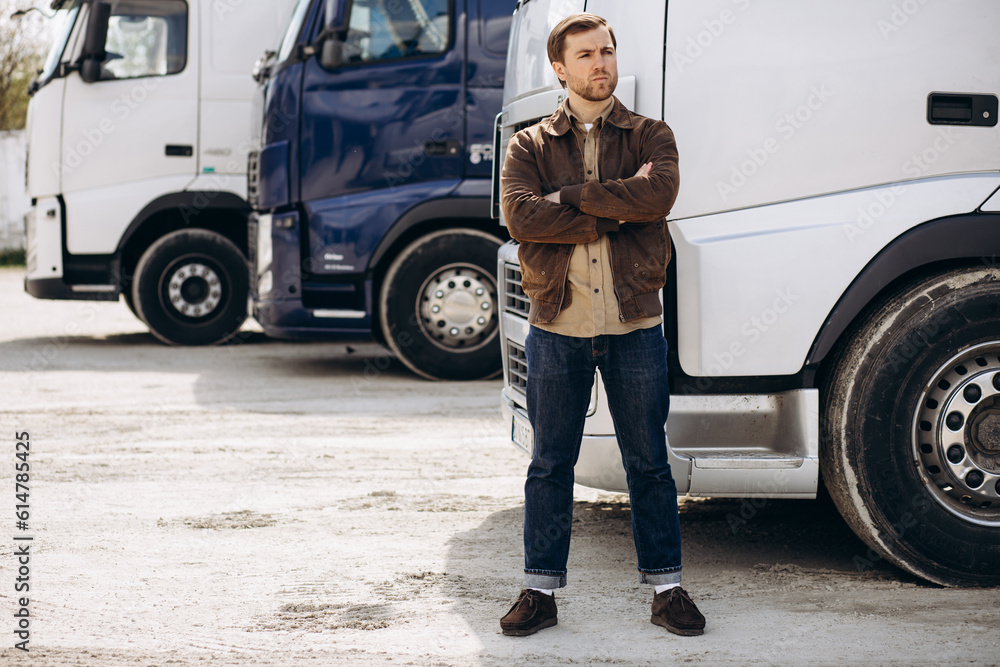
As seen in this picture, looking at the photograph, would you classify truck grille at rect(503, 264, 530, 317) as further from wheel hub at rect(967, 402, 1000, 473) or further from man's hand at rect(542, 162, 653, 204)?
wheel hub at rect(967, 402, 1000, 473)

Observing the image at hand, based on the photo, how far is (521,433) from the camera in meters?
4.17

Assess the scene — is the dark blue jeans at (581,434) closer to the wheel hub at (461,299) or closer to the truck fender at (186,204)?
the wheel hub at (461,299)

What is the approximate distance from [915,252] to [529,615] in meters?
1.69

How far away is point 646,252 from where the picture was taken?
3.37 meters

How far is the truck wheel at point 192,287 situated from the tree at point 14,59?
17135 millimetres

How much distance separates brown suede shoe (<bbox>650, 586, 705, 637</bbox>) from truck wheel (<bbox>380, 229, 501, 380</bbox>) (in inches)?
187

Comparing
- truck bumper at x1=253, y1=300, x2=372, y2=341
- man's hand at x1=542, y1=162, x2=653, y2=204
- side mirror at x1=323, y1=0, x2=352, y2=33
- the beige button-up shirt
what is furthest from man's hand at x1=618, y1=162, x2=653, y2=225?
side mirror at x1=323, y1=0, x2=352, y2=33

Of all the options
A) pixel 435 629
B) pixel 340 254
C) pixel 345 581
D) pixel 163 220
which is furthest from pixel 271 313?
pixel 435 629

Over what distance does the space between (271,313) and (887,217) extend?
5415 millimetres

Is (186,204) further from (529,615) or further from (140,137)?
(529,615)

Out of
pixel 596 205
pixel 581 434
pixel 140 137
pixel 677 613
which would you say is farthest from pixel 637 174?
pixel 140 137

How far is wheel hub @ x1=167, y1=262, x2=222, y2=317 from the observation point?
400 inches

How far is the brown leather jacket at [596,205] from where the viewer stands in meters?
3.26

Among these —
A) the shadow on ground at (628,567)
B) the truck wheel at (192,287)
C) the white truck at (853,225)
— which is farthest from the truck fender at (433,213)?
the white truck at (853,225)
